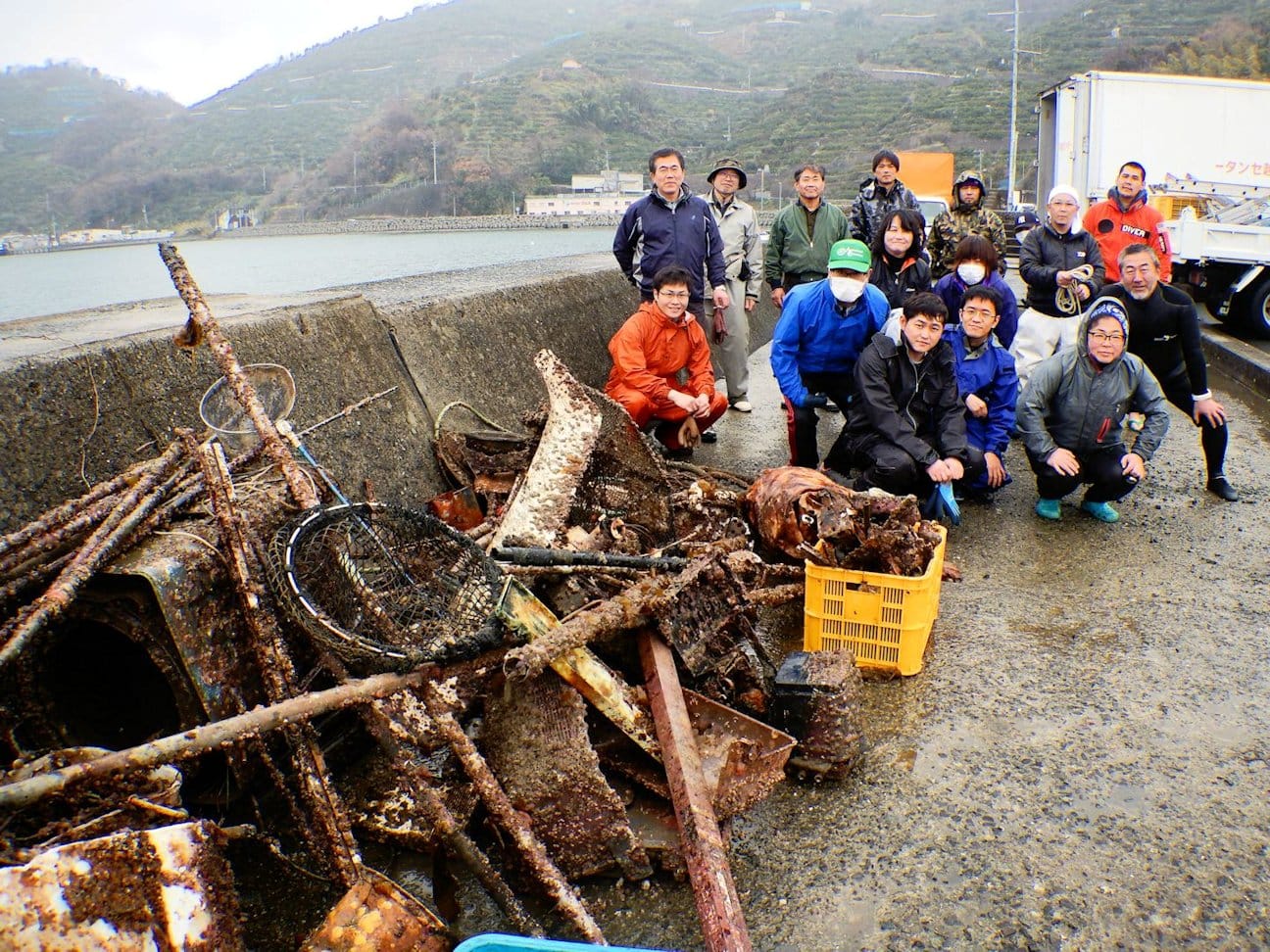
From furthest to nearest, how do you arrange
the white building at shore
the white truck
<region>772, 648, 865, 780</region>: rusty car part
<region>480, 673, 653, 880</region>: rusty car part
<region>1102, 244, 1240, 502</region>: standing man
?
the white building at shore < the white truck < <region>1102, 244, 1240, 502</region>: standing man < <region>772, 648, 865, 780</region>: rusty car part < <region>480, 673, 653, 880</region>: rusty car part

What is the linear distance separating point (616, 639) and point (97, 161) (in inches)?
4643

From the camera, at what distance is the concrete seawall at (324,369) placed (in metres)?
3.03

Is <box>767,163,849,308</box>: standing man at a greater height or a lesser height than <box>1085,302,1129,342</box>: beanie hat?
greater

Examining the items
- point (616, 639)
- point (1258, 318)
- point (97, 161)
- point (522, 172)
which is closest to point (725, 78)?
point (522, 172)

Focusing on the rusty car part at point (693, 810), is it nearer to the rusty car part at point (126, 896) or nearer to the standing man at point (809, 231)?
the rusty car part at point (126, 896)

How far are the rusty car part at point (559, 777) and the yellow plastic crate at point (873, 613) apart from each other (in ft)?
4.08

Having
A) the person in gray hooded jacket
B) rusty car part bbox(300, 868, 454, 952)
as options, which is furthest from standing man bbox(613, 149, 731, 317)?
rusty car part bbox(300, 868, 454, 952)

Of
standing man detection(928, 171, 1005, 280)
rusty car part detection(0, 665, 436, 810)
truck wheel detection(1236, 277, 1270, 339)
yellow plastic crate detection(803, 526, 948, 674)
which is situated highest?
standing man detection(928, 171, 1005, 280)

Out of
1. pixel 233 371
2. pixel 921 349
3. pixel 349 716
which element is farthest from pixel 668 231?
pixel 349 716

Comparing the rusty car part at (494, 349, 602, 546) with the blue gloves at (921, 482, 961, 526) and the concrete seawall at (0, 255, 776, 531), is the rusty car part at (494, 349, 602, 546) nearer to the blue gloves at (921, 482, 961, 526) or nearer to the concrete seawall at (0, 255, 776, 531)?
the concrete seawall at (0, 255, 776, 531)

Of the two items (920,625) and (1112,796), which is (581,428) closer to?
(920,625)

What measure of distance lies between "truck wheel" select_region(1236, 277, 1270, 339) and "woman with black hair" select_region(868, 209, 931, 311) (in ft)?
26.0

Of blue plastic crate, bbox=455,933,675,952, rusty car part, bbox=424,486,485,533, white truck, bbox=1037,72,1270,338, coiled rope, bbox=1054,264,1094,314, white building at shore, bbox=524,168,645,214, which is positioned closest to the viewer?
blue plastic crate, bbox=455,933,675,952

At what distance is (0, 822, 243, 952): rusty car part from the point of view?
66.2 inches
